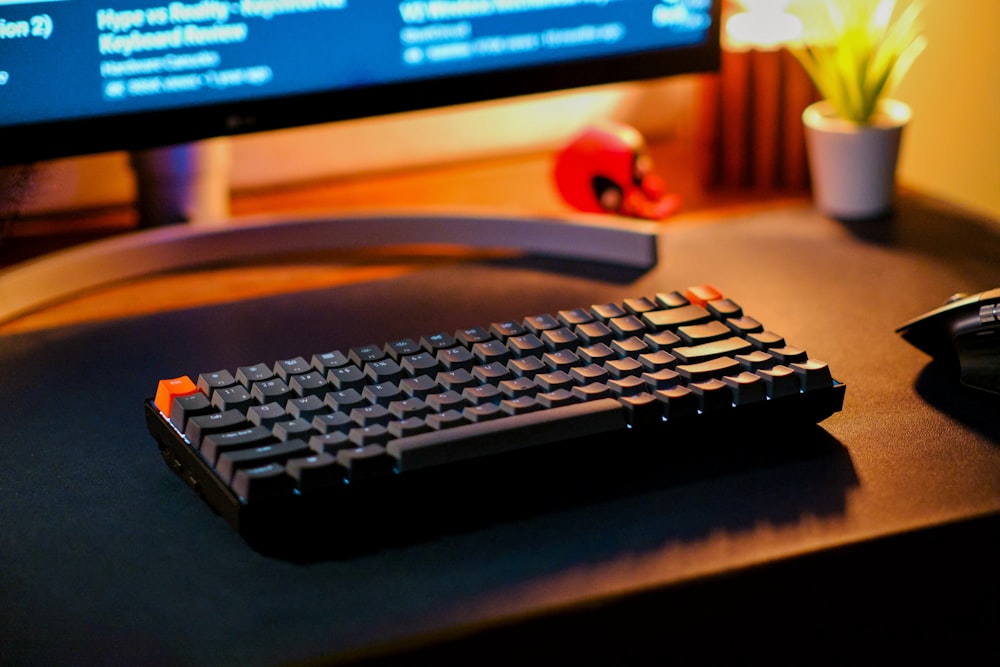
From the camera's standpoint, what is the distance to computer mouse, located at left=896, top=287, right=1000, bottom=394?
25.2 inches

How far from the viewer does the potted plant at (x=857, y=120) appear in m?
0.95

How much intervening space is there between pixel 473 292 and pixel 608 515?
320mm

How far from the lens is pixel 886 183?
0.97 m

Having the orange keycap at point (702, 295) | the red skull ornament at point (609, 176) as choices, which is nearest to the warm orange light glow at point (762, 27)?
the red skull ornament at point (609, 176)

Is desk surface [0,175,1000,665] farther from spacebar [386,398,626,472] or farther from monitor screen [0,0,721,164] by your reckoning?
monitor screen [0,0,721,164]

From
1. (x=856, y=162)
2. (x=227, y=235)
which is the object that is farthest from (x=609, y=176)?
(x=227, y=235)

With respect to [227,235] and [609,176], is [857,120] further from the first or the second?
[227,235]

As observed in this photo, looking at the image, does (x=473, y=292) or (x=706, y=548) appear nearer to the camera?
(x=706, y=548)

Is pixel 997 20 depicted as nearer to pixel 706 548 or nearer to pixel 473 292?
pixel 473 292

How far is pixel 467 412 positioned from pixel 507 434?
0.08 feet

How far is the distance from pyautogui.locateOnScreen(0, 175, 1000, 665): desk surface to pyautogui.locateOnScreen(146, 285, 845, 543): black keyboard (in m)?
0.02

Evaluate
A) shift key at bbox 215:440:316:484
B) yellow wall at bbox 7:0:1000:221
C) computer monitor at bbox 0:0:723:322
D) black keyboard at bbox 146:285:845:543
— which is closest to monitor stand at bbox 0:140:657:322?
computer monitor at bbox 0:0:723:322

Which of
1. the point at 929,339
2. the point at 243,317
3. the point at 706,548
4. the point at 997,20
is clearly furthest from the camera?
the point at 997,20

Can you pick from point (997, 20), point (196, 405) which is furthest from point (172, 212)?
point (997, 20)
